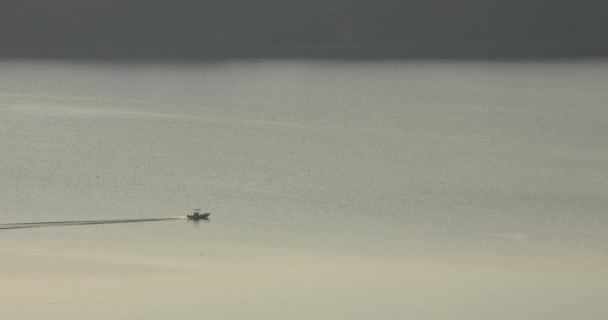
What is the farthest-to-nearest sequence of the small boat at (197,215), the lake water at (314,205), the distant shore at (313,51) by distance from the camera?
1. the distant shore at (313,51)
2. the small boat at (197,215)
3. the lake water at (314,205)

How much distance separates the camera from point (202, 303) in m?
11.6

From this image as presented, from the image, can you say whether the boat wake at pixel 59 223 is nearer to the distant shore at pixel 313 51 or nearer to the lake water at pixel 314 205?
the lake water at pixel 314 205

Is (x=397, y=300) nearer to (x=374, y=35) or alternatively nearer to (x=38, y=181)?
(x=38, y=181)

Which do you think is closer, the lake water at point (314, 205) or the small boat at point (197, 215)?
the lake water at point (314, 205)

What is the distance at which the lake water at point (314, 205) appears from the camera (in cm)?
1202

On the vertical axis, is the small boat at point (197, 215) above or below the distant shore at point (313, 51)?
below

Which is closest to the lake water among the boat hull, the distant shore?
the boat hull

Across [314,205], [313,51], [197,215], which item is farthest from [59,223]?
[313,51]

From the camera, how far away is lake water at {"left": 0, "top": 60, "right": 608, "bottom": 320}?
39.4 feet

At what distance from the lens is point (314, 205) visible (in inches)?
682

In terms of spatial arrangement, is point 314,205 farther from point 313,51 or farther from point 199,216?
point 313,51

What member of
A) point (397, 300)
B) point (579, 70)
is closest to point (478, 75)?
point (579, 70)

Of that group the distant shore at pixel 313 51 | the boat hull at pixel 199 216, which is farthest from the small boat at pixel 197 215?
the distant shore at pixel 313 51

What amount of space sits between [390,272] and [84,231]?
13.8 feet
